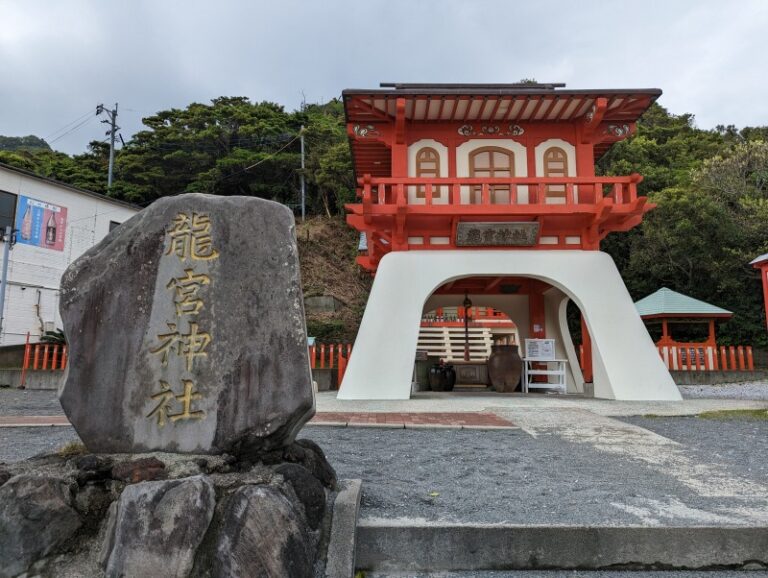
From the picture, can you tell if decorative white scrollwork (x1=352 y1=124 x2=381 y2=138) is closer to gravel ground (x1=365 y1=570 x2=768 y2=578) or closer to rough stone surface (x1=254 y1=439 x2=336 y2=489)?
rough stone surface (x1=254 y1=439 x2=336 y2=489)

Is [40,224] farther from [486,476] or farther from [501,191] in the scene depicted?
[486,476]

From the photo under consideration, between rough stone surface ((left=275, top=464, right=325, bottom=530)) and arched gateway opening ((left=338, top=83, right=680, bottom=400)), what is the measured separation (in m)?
6.49

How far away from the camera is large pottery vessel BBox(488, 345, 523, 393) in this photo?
12.2m

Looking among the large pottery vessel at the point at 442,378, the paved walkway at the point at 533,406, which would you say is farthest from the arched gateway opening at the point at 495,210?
the large pottery vessel at the point at 442,378

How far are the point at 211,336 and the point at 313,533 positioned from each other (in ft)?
3.60

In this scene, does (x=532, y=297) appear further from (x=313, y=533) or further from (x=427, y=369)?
(x=313, y=533)

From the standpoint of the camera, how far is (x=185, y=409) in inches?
100

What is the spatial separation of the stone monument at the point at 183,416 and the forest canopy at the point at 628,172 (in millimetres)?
19157

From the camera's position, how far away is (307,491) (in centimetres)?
233

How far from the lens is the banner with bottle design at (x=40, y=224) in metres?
17.8

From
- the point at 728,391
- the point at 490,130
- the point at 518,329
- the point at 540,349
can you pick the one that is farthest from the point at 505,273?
the point at 728,391

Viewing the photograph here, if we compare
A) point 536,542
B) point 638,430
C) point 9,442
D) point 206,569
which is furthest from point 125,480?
point 638,430

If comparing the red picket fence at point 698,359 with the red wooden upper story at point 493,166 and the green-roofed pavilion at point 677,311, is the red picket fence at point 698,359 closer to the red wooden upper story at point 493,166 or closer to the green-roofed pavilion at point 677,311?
the green-roofed pavilion at point 677,311

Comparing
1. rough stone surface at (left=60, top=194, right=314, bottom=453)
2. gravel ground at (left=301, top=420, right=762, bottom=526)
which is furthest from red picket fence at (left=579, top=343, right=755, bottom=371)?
rough stone surface at (left=60, top=194, right=314, bottom=453)
